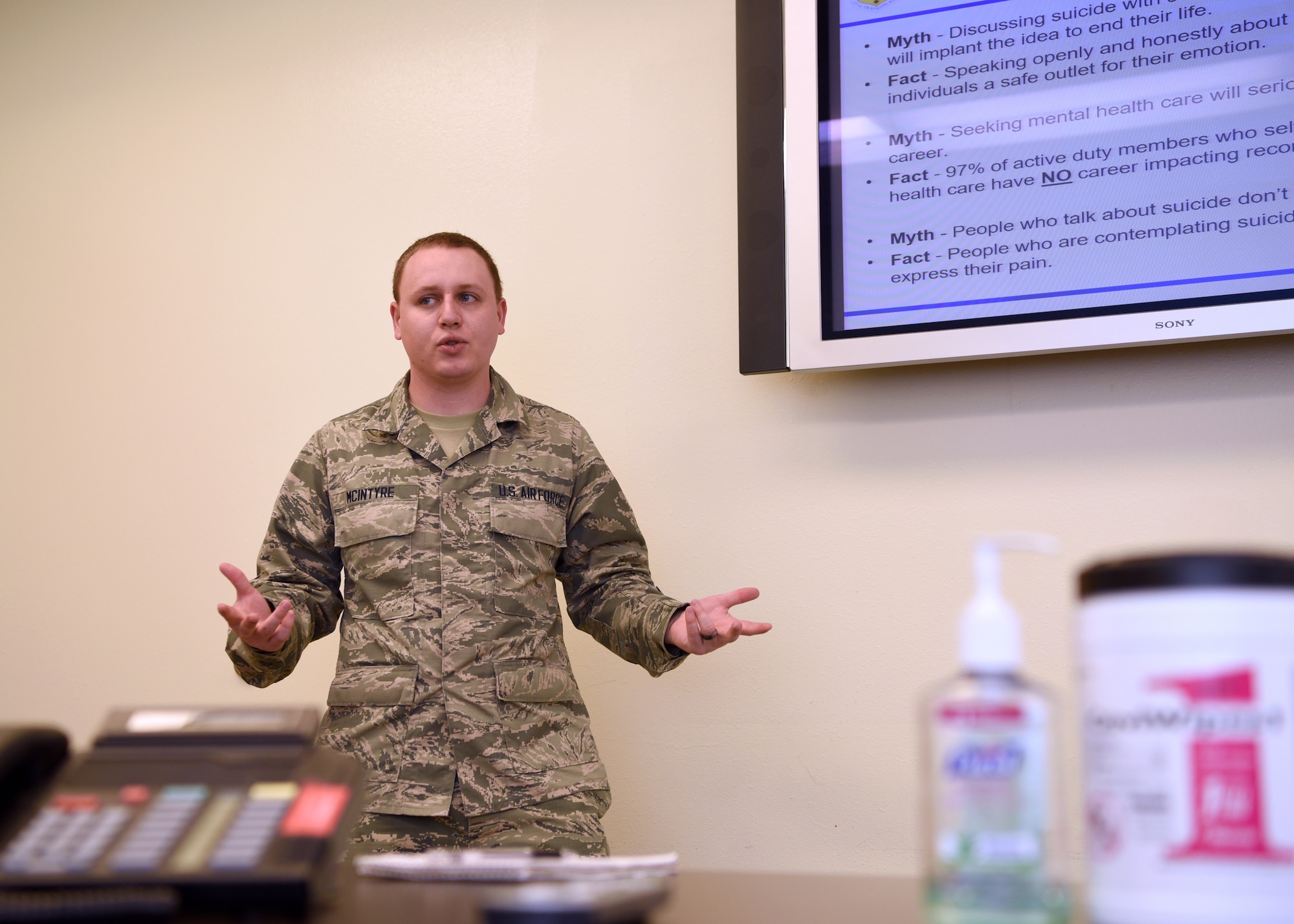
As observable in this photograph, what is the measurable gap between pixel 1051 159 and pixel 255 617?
4.43ft

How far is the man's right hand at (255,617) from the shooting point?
4.66ft

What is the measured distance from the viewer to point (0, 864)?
1.92 ft

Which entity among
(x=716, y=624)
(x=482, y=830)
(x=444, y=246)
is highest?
(x=444, y=246)

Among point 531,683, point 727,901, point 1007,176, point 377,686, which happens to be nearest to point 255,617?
point 377,686

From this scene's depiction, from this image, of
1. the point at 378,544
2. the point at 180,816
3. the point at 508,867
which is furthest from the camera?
the point at 378,544

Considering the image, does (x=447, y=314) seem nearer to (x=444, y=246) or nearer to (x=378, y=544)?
(x=444, y=246)

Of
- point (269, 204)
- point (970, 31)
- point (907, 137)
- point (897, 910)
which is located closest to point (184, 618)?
point (269, 204)

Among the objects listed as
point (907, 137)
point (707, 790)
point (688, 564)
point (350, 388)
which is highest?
point (907, 137)

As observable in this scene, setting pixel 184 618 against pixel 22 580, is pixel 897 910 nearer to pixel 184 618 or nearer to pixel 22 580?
pixel 184 618

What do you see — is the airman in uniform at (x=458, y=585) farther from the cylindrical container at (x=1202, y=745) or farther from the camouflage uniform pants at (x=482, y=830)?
the cylindrical container at (x=1202, y=745)

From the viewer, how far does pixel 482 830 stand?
5.71 feet

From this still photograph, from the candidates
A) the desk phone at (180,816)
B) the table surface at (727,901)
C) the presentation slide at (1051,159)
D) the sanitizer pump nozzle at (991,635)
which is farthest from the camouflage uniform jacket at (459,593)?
the sanitizer pump nozzle at (991,635)

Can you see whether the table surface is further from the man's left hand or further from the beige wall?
the beige wall

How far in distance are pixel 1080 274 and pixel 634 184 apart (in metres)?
0.86
